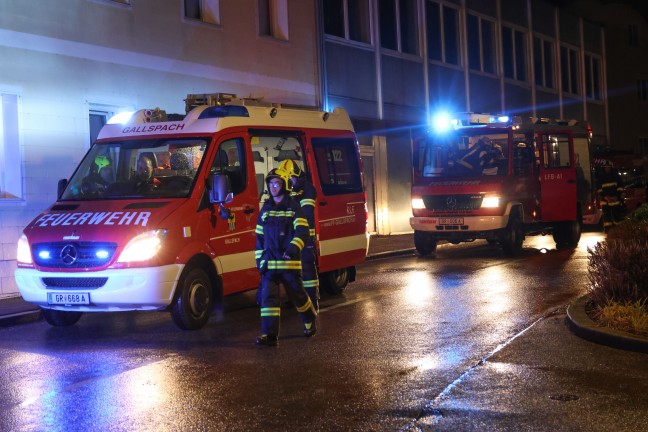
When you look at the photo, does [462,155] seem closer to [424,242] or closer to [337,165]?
[424,242]

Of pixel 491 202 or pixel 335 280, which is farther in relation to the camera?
pixel 491 202

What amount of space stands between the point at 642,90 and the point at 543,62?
→ 14140mm

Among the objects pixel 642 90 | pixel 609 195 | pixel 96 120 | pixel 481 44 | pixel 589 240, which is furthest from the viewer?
pixel 642 90

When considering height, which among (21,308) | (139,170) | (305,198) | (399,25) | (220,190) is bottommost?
(21,308)

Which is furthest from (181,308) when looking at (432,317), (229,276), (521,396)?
(521,396)

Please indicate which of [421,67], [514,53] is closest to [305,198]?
[421,67]

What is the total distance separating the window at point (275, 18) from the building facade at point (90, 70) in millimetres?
147

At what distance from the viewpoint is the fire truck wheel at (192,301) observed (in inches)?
395

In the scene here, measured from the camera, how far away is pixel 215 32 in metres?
19.5

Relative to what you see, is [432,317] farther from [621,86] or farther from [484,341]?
[621,86]

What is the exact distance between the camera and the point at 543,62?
37625 millimetres

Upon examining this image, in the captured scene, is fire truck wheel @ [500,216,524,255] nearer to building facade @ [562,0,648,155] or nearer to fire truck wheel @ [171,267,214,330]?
fire truck wheel @ [171,267,214,330]

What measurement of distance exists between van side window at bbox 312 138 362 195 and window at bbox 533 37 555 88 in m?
25.0

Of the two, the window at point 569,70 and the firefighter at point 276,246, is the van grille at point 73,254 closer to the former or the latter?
the firefighter at point 276,246
